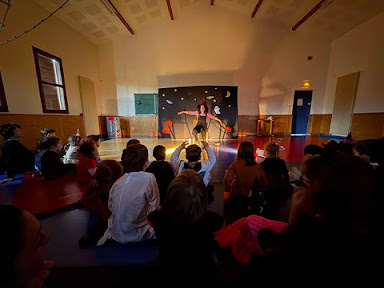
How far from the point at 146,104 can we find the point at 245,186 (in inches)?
281

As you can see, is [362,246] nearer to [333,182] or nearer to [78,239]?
[333,182]

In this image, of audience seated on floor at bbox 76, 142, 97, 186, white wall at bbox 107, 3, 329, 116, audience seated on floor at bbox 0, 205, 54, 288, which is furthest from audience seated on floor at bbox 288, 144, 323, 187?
white wall at bbox 107, 3, 329, 116

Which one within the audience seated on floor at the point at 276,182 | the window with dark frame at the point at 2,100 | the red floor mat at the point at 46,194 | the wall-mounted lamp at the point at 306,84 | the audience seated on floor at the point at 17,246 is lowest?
the red floor mat at the point at 46,194

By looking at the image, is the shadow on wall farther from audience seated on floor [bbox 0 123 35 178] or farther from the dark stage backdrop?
audience seated on floor [bbox 0 123 35 178]

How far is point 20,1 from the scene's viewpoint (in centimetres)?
418

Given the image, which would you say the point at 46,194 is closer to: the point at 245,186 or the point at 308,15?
the point at 245,186

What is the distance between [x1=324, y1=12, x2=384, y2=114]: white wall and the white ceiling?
1.15 feet

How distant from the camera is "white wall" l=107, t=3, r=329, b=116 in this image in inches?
295

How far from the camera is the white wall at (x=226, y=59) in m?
7.49

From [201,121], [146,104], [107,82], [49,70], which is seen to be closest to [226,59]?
[201,121]

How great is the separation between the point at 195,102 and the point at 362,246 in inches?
293

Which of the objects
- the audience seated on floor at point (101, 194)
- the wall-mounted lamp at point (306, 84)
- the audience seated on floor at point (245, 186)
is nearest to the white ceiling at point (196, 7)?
the wall-mounted lamp at point (306, 84)

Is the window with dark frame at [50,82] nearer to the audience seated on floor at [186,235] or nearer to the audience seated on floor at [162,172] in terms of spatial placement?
the audience seated on floor at [162,172]

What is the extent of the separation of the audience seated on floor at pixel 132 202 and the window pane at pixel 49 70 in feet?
18.3
